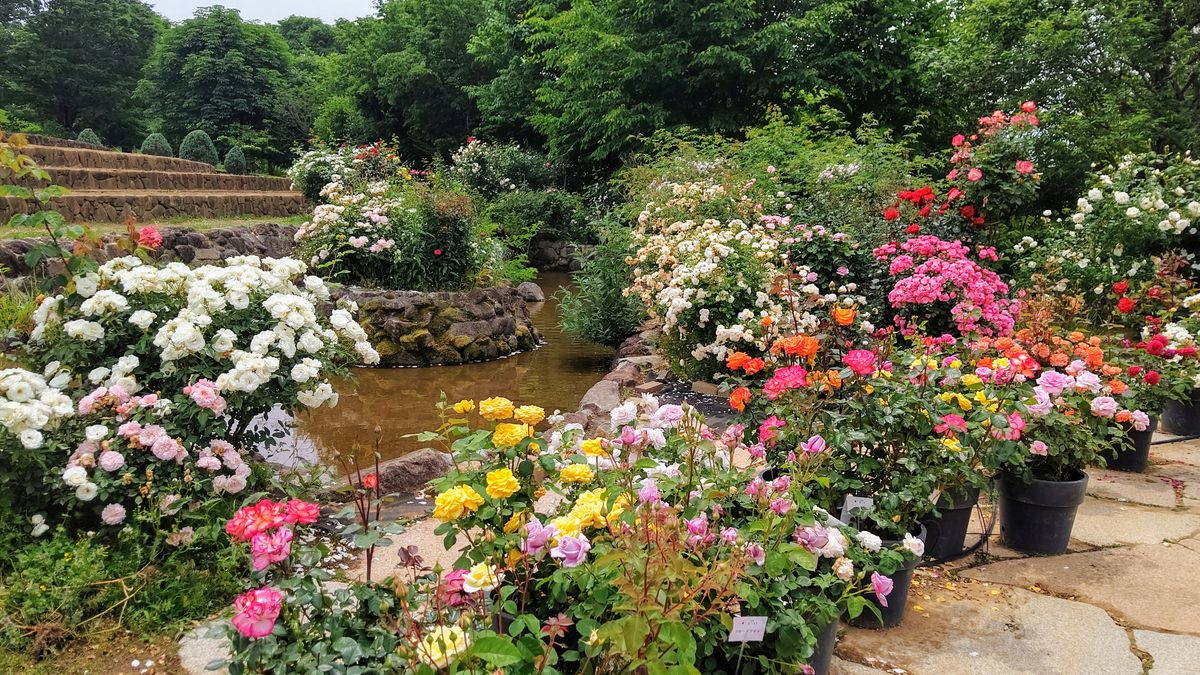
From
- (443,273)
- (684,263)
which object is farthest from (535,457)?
(443,273)

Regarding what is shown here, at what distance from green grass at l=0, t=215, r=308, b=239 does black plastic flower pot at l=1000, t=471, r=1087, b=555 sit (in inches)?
318

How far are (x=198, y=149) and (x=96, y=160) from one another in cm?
662

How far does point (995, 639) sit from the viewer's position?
2.07m

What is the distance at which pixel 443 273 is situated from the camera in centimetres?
746

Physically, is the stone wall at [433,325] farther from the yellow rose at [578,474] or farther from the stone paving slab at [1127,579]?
the yellow rose at [578,474]

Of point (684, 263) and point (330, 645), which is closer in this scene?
point (330, 645)

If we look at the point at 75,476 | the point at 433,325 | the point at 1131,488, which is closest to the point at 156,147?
the point at 433,325

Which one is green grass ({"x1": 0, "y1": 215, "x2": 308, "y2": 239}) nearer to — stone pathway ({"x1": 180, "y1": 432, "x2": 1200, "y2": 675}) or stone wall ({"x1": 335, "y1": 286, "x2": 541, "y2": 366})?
stone wall ({"x1": 335, "y1": 286, "x2": 541, "y2": 366})

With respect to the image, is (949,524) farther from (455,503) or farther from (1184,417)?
(1184,417)

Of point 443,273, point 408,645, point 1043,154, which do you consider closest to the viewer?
point 408,645

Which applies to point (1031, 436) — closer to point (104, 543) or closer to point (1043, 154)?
point (104, 543)

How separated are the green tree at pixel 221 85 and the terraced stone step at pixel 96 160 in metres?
8.27

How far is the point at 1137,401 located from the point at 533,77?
54.3 feet

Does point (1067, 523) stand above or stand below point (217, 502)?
above
